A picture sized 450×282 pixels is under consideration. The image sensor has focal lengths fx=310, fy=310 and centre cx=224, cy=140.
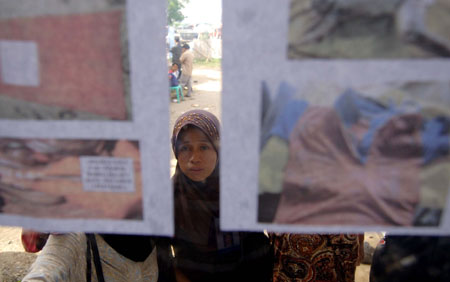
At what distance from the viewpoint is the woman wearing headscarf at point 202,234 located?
2.79ft

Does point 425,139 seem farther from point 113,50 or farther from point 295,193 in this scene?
point 113,50

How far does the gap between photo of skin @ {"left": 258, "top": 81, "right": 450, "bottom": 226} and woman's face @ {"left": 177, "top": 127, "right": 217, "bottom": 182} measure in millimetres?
582

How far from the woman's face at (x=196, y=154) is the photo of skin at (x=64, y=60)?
0.59m

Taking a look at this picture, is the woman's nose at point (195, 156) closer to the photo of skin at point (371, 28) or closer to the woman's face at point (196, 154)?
the woman's face at point (196, 154)

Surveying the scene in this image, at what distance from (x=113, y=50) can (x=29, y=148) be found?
0.16 meters

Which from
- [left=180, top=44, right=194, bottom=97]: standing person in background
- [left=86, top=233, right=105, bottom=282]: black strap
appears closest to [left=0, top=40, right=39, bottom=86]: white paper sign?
[left=86, top=233, right=105, bottom=282]: black strap

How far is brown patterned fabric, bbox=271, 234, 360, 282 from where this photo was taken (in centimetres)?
86

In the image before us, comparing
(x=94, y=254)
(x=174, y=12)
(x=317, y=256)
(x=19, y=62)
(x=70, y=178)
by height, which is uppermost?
(x=174, y=12)

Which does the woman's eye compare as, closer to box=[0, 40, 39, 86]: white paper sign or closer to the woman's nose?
the woman's nose

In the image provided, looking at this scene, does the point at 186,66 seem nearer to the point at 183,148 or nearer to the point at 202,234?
the point at 183,148

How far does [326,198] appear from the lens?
356 mm

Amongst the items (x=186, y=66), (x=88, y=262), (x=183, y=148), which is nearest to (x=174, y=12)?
(x=186, y=66)

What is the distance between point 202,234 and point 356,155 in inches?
24.0

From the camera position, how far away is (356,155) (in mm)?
340
